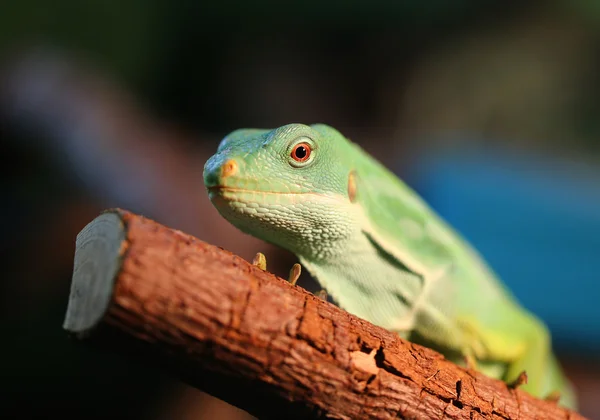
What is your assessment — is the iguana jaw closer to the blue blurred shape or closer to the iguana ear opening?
the iguana ear opening

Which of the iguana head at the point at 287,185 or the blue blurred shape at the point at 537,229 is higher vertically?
the blue blurred shape at the point at 537,229

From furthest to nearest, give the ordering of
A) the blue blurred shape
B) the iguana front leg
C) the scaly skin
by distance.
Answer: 1. the blue blurred shape
2. the scaly skin
3. the iguana front leg

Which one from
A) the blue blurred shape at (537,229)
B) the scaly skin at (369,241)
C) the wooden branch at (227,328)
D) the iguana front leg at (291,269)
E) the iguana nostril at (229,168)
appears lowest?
the wooden branch at (227,328)

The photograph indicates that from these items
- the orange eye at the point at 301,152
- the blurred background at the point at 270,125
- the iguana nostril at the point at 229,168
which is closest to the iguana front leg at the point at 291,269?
the iguana nostril at the point at 229,168

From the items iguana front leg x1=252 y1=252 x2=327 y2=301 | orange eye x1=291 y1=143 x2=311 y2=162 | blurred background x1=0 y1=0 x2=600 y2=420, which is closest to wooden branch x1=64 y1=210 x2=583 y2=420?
iguana front leg x1=252 y1=252 x2=327 y2=301

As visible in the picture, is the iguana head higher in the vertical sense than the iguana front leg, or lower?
higher

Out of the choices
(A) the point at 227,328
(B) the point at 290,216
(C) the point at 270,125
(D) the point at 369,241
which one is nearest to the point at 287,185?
(B) the point at 290,216

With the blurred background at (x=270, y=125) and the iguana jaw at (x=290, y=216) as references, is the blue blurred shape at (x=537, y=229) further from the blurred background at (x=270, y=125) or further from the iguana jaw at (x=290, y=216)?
the iguana jaw at (x=290, y=216)

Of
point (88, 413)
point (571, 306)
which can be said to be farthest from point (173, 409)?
point (571, 306)

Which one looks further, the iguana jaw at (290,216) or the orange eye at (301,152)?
the orange eye at (301,152)
